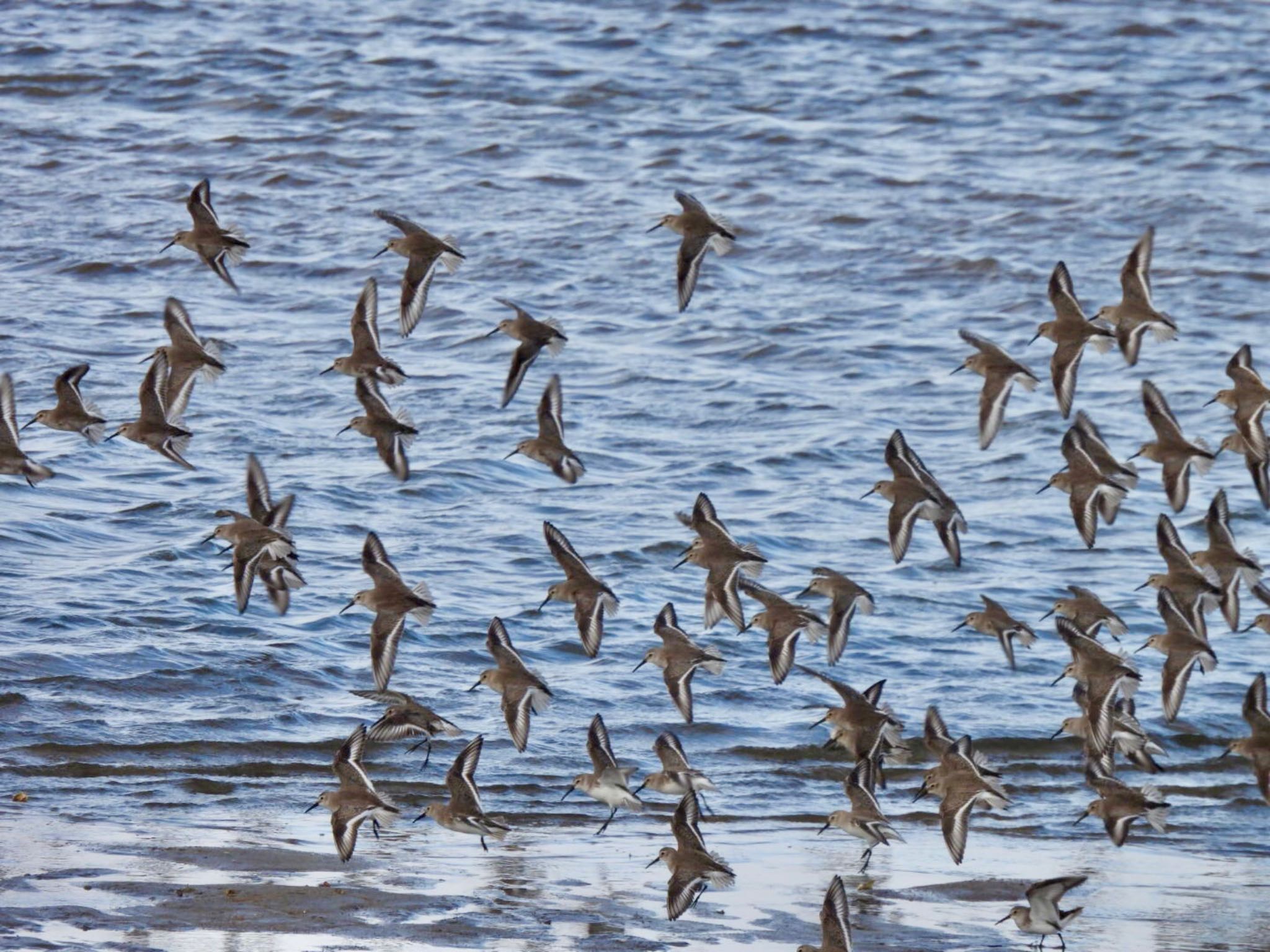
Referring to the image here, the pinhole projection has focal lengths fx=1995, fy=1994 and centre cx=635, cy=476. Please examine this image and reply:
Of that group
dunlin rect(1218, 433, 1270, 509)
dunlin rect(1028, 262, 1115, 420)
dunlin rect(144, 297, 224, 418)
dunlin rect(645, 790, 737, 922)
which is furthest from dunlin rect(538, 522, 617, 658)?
dunlin rect(1218, 433, 1270, 509)

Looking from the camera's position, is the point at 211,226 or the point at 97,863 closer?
the point at 97,863

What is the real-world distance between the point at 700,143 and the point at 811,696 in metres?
9.91

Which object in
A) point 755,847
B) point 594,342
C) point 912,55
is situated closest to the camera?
point 755,847

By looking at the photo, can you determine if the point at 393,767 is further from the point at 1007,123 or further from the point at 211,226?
the point at 1007,123

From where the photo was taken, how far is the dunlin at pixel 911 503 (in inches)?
307

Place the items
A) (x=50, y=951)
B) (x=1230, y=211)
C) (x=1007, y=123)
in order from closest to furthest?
(x=50, y=951) < (x=1230, y=211) < (x=1007, y=123)

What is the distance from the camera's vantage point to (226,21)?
20.9 m

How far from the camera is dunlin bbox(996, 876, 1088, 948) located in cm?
590

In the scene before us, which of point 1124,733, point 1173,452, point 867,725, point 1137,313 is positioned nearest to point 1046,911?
point 867,725

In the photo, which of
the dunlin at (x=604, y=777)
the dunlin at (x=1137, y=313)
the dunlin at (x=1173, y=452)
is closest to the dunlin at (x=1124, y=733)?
the dunlin at (x=1173, y=452)

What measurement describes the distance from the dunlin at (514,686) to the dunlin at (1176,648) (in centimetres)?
228

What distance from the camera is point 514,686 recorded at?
7332 mm

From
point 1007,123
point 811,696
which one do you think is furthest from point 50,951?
point 1007,123

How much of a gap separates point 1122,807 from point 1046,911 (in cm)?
98
